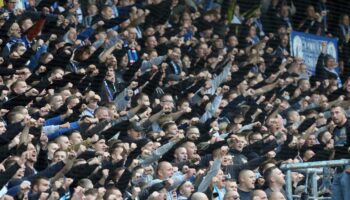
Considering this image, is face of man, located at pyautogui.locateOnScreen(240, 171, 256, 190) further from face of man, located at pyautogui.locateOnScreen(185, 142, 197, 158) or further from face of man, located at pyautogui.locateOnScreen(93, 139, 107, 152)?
face of man, located at pyautogui.locateOnScreen(93, 139, 107, 152)

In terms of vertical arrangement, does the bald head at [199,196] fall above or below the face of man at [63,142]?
below

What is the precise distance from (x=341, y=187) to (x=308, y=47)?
23.2 ft

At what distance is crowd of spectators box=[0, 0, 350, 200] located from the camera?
31.9ft

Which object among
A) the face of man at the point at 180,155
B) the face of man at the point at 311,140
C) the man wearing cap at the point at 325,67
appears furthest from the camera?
the man wearing cap at the point at 325,67

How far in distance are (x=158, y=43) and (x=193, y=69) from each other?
21.9 inches

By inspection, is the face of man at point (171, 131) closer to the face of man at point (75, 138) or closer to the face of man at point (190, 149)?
the face of man at point (190, 149)

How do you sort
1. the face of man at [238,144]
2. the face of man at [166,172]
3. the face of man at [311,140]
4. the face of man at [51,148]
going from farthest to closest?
1. the face of man at [311,140]
2. the face of man at [238,144]
3. the face of man at [166,172]
4. the face of man at [51,148]

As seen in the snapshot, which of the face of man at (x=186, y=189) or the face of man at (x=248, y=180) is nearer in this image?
the face of man at (x=186, y=189)

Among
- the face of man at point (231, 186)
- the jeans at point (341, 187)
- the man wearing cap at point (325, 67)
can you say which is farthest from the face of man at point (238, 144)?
the man wearing cap at point (325, 67)

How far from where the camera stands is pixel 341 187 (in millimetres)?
9125

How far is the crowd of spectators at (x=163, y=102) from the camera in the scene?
9727mm

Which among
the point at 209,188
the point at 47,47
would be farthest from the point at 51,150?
the point at 47,47

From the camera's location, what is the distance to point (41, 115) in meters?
10.4

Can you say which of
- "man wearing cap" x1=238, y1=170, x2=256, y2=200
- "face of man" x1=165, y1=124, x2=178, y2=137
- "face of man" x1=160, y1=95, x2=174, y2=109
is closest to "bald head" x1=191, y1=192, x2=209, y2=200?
"man wearing cap" x1=238, y1=170, x2=256, y2=200
